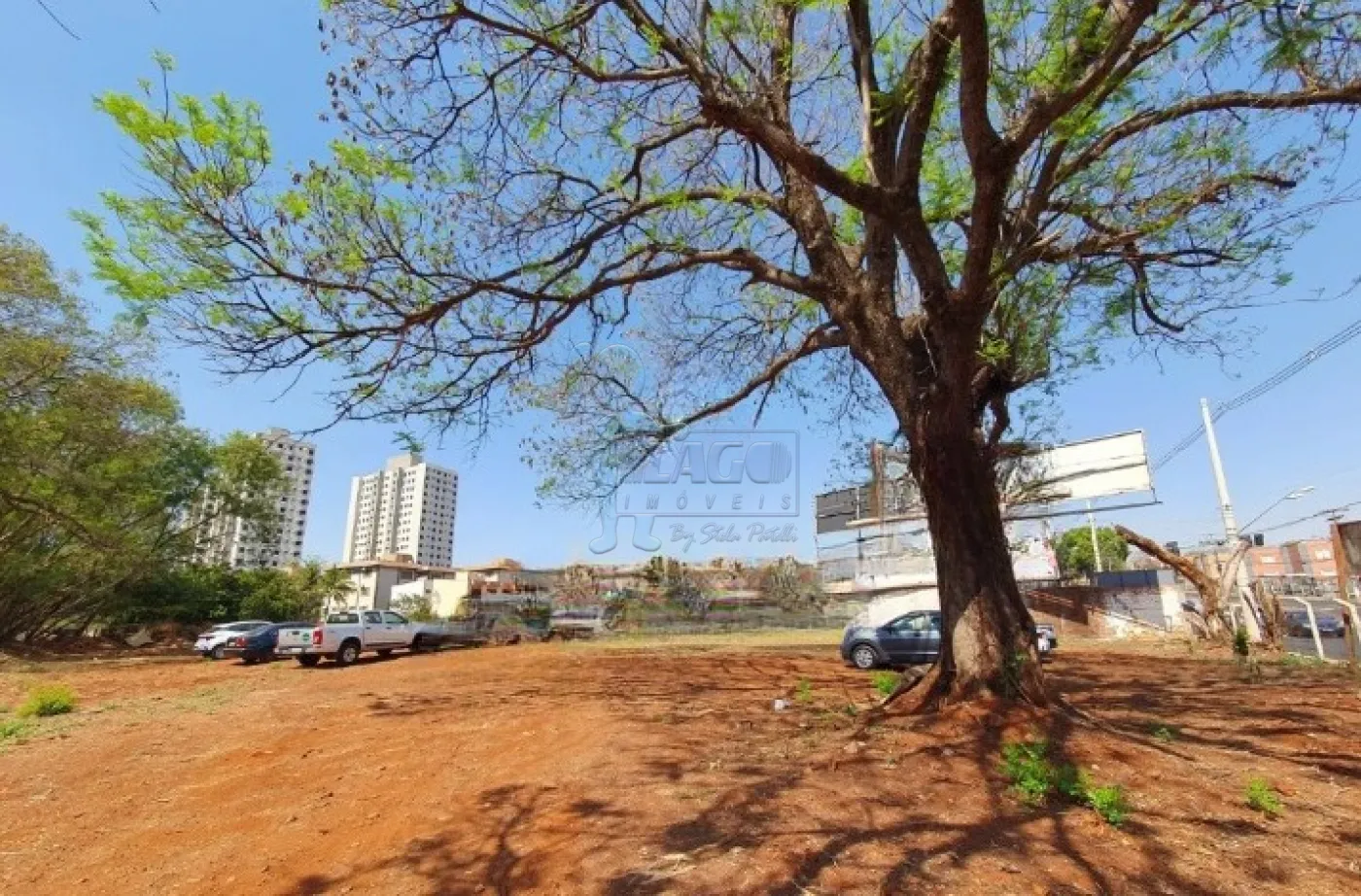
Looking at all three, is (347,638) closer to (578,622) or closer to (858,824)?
(578,622)

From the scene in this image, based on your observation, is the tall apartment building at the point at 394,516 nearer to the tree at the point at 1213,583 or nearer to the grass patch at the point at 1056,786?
the tree at the point at 1213,583

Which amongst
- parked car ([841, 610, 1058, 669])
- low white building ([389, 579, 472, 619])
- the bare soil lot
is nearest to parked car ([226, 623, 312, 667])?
low white building ([389, 579, 472, 619])

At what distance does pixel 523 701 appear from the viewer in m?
9.45

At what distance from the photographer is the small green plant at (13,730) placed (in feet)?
28.4

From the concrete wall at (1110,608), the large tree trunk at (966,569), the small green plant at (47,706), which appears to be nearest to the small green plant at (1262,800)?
the large tree trunk at (966,569)

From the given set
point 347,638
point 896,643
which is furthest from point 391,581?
point 896,643

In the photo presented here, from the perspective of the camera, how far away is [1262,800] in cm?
412

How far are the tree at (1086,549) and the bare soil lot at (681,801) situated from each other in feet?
171

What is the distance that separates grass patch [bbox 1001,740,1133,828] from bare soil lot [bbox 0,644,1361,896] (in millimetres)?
99

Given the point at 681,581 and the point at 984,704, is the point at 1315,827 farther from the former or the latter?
the point at 681,581

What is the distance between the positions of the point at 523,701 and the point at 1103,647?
1669cm

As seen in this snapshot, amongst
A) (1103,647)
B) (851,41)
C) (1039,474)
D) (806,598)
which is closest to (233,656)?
(806,598)

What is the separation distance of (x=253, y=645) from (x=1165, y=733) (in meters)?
22.1

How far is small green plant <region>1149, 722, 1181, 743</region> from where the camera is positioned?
18.5 feet
